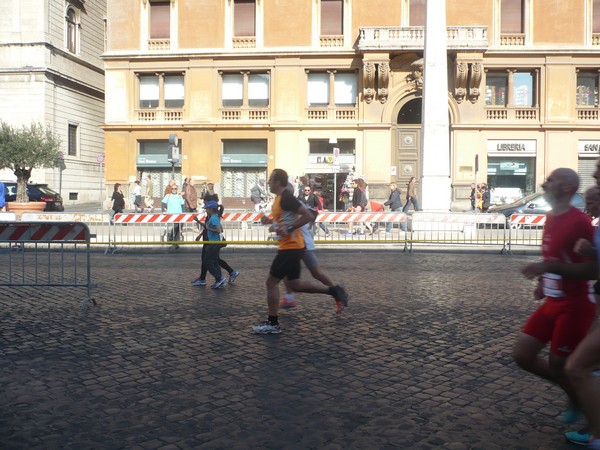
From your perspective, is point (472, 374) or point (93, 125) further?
point (93, 125)

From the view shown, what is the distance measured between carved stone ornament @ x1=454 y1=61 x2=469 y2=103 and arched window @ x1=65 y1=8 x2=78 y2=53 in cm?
2511

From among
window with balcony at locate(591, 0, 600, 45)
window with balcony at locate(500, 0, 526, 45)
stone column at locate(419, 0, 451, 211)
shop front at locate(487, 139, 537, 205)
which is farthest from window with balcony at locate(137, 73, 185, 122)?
window with balcony at locate(591, 0, 600, 45)

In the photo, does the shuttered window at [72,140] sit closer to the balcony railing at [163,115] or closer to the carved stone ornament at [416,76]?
the balcony railing at [163,115]

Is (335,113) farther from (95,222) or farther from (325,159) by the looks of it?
(95,222)

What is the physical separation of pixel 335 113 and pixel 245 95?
5034 millimetres

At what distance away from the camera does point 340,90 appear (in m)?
35.2

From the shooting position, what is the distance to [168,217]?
58.7ft

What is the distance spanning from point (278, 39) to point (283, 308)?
93.3 feet

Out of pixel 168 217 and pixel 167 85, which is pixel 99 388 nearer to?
pixel 168 217

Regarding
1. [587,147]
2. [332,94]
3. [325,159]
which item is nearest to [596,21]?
[587,147]

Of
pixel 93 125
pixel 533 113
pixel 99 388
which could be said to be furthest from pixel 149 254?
pixel 93 125

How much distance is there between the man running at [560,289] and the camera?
4.02 m

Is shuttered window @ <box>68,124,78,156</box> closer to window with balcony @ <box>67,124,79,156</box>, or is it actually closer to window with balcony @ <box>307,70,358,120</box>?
window with balcony @ <box>67,124,79,156</box>

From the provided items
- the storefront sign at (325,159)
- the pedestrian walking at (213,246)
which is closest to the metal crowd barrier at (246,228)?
the pedestrian walking at (213,246)
